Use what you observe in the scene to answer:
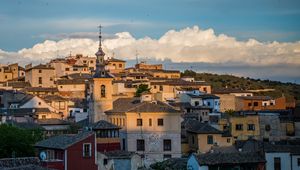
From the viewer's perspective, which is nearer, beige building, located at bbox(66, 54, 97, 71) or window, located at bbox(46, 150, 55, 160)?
window, located at bbox(46, 150, 55, 160)

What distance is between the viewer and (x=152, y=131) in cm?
6100

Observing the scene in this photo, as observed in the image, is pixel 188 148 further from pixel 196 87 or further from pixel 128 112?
pixel 196 87

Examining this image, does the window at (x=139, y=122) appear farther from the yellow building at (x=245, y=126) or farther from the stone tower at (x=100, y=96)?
the yellow building at (x=245, y=126)

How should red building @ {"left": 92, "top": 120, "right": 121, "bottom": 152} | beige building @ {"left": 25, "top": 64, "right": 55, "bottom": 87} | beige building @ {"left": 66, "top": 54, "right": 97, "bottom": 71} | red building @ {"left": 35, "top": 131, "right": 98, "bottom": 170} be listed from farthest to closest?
beige building @ {"left": 66, "top": 54, "right": 97, "bottom": 71}
beige building @ {"left": 25, "top": 64, "right": 55, "bottom": 87}
red building @ {"left": 92, "top": 120, "right": 121, "bottom": 152}
red building @ {"left": 35, "top": 131, "right": 98, "bottom": 170}

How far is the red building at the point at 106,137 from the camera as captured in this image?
174ft

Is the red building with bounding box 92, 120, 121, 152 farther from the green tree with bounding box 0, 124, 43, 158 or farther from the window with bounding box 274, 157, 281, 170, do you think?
the window with bounding box 274, 157, 281, 170

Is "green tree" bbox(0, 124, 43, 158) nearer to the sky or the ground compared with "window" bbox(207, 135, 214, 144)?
nearer to the sky

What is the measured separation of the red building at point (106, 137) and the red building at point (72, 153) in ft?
24.6

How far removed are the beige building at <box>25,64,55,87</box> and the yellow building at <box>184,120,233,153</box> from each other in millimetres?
44735

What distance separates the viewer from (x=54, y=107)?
84.2 metres

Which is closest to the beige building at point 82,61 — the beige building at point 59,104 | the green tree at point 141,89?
the green tree at point 141,89

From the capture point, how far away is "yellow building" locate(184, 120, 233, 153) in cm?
6181

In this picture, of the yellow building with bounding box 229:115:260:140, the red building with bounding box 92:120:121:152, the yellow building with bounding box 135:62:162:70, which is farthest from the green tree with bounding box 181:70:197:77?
the red building with bounding box 92:120:121:152

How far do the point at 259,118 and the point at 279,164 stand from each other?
17.9 meters
